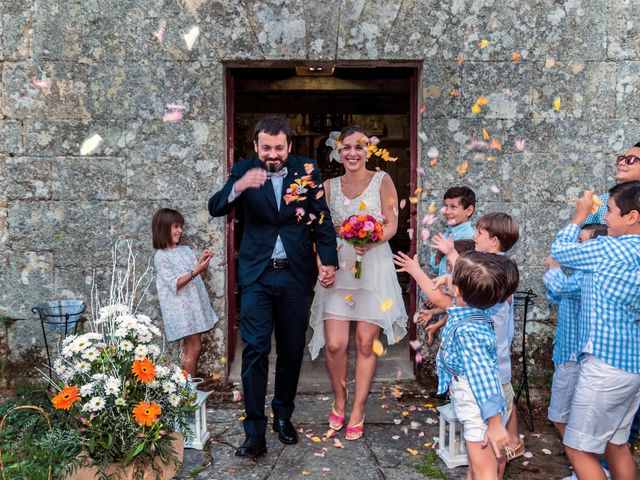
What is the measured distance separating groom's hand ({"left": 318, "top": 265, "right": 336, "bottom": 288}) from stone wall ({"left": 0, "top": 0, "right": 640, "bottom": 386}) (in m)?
1.38

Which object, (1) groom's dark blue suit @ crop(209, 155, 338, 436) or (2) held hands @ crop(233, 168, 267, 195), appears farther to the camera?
(1) groom's dark blue suit @ crop(209, 155, 338, 436)

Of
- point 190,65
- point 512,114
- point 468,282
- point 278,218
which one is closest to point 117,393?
point 278,218

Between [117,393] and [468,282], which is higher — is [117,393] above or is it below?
below

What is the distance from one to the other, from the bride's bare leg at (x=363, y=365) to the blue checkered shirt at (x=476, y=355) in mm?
1164

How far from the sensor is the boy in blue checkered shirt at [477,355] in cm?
273

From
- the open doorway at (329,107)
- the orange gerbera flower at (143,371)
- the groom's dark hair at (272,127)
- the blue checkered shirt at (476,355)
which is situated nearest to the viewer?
the blue checkered shirt at (476,355)

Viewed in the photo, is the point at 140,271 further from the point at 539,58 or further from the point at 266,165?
the point at 539,58

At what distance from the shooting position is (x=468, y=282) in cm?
278

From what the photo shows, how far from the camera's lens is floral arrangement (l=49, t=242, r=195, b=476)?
2.94 meters

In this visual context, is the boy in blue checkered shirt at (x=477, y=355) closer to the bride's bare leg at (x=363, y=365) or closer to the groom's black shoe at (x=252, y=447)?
the bride's bare leg at (x=363, y=365)

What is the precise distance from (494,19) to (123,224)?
349cm

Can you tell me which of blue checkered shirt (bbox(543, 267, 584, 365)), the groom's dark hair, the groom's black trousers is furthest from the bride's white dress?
blue checkered shirt (bbox(543, 267, 584, 365))

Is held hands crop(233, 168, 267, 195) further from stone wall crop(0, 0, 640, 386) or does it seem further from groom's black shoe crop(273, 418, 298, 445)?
groom's black shoe crop(273, 418, 298, 445)

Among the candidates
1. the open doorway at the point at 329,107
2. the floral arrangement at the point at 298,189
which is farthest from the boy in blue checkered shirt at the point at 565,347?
the open doorway at the point at 329,107
